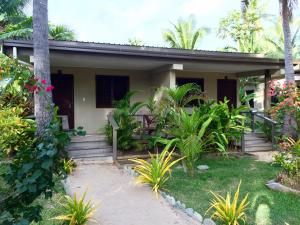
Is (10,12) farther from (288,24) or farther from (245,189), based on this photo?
(245,189)

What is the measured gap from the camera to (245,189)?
5727mm

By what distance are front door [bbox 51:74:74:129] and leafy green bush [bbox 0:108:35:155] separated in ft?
10.6

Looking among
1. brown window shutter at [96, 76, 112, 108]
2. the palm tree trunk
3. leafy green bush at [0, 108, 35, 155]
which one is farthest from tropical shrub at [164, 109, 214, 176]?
brown window shutter at [96, 76, 112, 108]

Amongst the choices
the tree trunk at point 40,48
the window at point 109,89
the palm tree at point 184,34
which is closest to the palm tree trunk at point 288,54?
the window at point 109,89

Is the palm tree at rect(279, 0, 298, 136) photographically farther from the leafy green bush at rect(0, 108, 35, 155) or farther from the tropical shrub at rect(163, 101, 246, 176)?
the leafy green bush at rect(0, 108, 35, 155)

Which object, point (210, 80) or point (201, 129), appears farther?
point (210, 80)

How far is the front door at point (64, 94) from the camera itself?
11094 millimetres

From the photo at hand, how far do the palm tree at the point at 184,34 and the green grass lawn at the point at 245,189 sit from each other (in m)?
18.1

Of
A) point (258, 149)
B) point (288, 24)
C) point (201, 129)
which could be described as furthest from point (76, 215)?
point (288, 24)

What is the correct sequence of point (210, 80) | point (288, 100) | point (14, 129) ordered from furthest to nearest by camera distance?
point (210, 80), point (14, 129), point (288, 100)

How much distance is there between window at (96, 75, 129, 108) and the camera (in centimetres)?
1163

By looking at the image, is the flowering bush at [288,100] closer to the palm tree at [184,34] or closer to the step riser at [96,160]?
the step riser at [96,160]

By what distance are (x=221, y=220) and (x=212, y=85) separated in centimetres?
1000

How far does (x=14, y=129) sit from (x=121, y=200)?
3702mm
